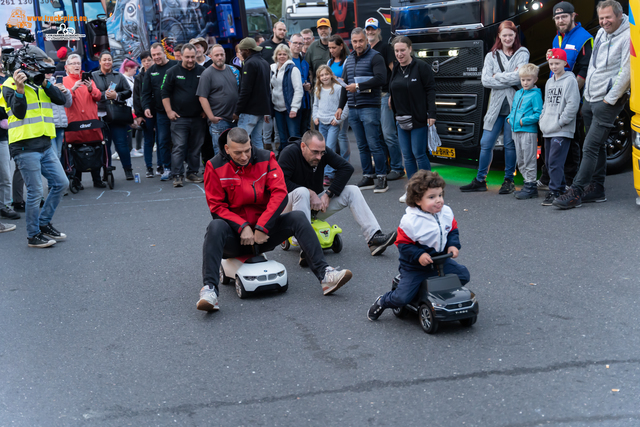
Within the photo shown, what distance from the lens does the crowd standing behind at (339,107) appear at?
7.34 m

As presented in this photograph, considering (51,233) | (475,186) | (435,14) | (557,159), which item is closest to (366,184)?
(475,186)

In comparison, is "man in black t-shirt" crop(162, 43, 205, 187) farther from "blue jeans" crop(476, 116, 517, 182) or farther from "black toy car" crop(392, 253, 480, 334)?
"black toy car" crop(392, 253, 480, 334)

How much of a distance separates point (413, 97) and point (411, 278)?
4.49 m

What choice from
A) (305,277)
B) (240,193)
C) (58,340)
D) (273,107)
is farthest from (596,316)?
(273,107)

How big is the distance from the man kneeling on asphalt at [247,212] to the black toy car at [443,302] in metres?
0.95

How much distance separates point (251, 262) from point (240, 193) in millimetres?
574

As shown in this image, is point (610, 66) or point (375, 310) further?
point (610, 66)

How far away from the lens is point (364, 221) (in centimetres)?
665

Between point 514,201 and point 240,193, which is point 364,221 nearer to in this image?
point 240,193

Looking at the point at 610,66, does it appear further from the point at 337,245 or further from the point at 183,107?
the point at 183,107

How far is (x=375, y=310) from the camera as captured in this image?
4.81m

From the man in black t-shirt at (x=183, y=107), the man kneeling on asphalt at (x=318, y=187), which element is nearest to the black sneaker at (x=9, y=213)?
the man in black t-shirt at (x=183, y=107)

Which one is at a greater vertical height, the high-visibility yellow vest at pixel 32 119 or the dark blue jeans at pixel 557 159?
the high-visibility yellow vest at pixel 32 119

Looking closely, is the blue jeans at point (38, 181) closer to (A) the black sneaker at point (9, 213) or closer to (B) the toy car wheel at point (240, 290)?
(A) the black sneaker at point (9, 213)
